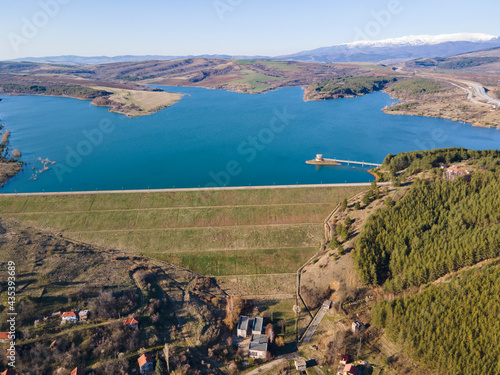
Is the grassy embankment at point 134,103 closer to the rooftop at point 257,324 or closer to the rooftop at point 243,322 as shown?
the rooftop at point 243,322

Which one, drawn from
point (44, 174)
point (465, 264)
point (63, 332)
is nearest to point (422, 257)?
point (465, 264)

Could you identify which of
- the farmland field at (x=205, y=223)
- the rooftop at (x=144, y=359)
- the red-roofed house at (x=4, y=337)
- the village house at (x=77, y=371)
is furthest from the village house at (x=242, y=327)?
the red-roofed house at (x=4, y=337)

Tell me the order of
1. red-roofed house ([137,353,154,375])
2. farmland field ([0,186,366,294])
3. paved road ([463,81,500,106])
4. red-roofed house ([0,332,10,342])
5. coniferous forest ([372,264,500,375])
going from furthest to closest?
paved road ([463,81,500,106]), farmland field ([0,186,366,294]), red-roofed house ([0,332,10,342]), red-roofed house ([137,353,154,375]), coniferous forest ([372,264,500,375])

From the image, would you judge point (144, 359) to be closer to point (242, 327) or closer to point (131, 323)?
point (131, 323)

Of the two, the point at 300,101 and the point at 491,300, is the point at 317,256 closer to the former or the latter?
the point at 491,300

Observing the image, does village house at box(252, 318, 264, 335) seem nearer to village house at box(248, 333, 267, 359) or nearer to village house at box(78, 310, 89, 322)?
village house at box(248, 333, 267, 359)

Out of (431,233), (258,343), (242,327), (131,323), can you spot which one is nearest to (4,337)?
(131,323)

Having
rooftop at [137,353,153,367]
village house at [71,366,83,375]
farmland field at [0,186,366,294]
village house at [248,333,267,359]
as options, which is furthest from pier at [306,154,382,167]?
village house at [71,366,83,375]
